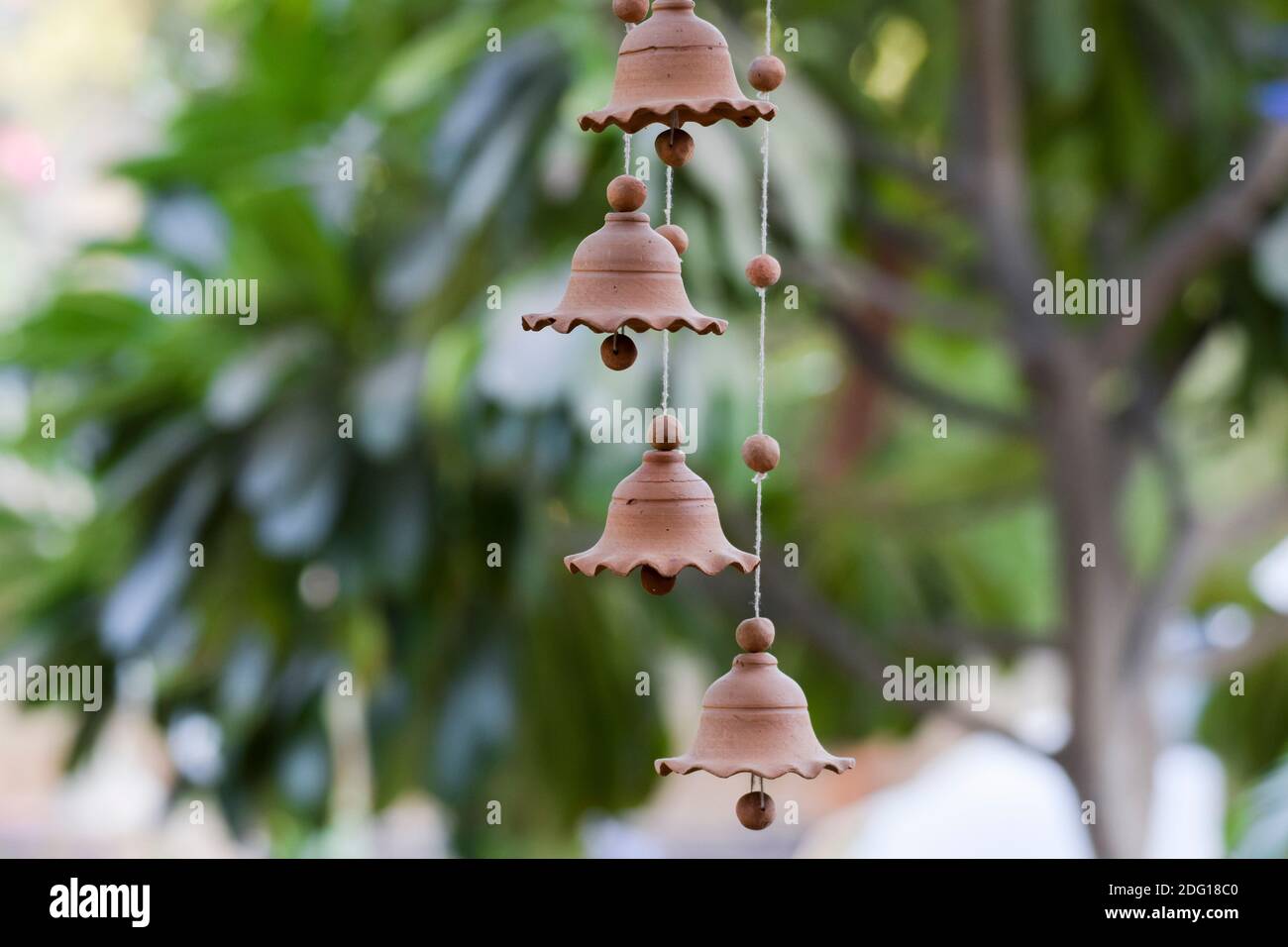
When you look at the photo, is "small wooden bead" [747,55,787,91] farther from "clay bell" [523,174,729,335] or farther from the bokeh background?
the bokeh background

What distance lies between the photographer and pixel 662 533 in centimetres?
119

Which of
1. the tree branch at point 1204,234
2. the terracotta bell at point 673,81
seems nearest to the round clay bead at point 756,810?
the terracotta bell at point 673,81

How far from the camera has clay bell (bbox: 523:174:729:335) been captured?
3.77 feet

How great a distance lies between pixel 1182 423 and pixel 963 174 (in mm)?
1415

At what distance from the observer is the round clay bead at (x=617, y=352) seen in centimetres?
120

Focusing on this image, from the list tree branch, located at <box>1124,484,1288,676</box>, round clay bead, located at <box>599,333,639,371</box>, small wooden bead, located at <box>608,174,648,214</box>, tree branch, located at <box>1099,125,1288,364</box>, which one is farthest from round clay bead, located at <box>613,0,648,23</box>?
tree branch, located at <box>1124,484,1288,676</box>

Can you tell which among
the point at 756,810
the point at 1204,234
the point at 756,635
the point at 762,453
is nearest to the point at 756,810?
the point at 756,810

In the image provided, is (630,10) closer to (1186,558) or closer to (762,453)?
(762,453)

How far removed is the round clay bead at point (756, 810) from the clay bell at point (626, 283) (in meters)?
0.32

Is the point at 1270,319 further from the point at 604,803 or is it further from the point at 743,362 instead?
the point at 604,803

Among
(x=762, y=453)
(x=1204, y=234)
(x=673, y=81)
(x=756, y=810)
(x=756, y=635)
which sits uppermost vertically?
(x=1204, y=234)

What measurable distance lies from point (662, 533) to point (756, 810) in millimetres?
196

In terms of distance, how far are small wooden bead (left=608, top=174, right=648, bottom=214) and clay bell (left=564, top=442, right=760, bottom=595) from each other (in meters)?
0.18

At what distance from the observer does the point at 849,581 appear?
3893mm
